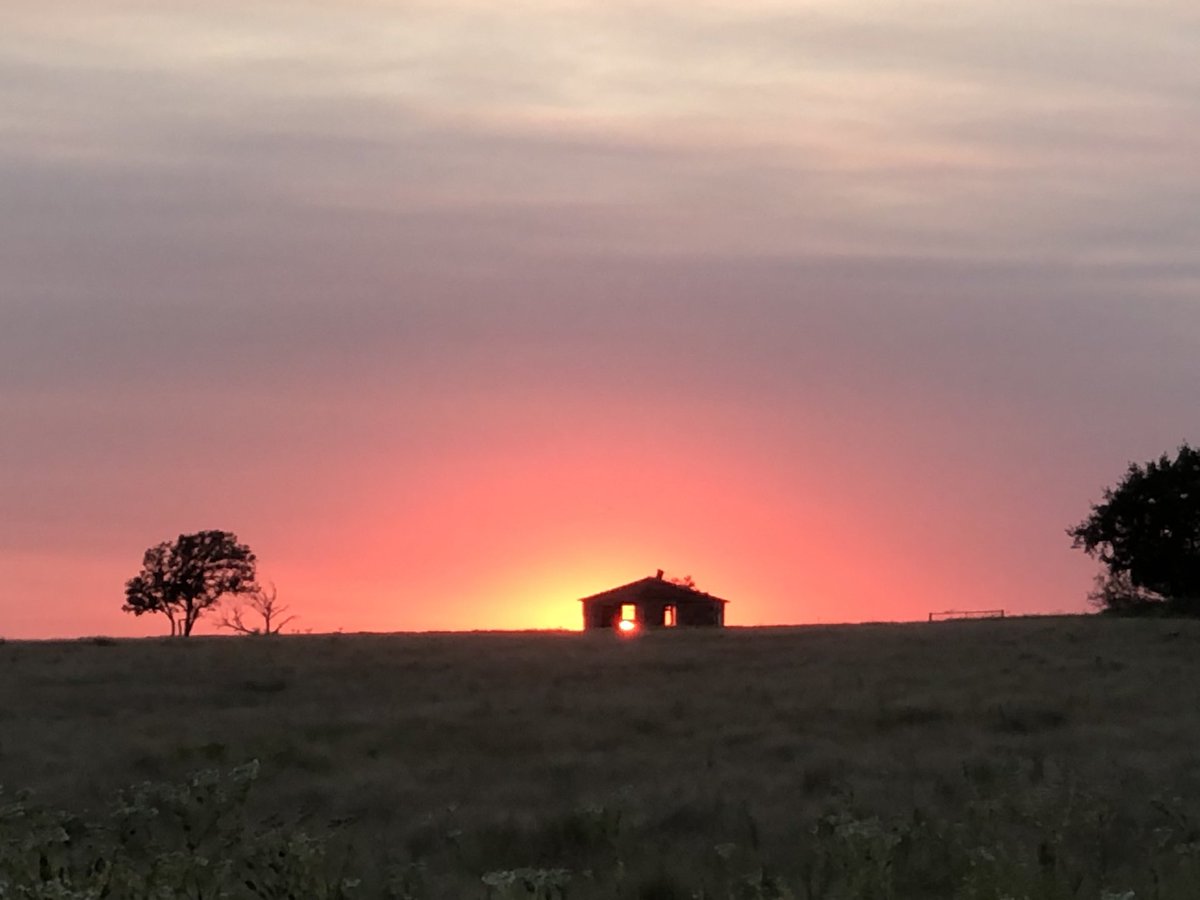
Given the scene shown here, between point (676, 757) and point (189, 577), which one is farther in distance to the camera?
point (189, 577)

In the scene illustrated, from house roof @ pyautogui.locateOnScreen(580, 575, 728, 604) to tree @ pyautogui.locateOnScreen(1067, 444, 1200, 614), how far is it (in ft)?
59.5

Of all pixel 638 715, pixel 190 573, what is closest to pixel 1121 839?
pixel 638 715

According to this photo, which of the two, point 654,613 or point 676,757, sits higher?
point 654,613

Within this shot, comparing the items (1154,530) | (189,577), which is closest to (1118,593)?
(1154,530)

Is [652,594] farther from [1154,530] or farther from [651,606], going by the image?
[1154,530]

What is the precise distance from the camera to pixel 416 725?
24.3m

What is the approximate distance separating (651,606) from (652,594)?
67cm

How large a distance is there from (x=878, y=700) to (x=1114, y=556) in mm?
52357

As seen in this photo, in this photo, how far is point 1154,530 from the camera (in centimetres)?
7319

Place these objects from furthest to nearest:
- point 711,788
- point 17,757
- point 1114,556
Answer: point 1114,556 < point 17,757 < point 711,788

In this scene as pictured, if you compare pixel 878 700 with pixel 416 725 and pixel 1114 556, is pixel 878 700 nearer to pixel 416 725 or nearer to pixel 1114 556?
pixel 416 725

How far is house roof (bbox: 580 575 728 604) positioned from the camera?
80312mm

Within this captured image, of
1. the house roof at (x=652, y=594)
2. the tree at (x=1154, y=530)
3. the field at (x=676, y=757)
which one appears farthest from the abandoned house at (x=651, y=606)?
the field at (x=676, y=757)

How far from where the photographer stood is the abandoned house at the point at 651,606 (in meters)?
79.8
